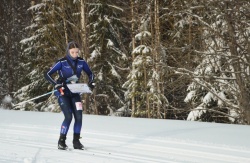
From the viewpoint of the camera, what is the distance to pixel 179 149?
6.49m

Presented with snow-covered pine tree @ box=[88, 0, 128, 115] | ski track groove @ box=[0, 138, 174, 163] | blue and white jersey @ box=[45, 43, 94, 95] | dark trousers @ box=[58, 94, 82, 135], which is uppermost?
snow-covered pine tree @ box=[88, 0, 128, 115]

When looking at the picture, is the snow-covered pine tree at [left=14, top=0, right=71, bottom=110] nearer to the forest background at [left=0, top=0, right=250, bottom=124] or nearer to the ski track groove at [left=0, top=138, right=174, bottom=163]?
the forest background at [left=0, top=0, right=250, bottom=124]

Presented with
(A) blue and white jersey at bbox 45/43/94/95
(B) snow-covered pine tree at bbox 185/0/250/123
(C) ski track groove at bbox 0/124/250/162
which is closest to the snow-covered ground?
(C) ski track groove at bbox 0/124/250/162

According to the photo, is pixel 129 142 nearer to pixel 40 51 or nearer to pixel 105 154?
pixel 105 154

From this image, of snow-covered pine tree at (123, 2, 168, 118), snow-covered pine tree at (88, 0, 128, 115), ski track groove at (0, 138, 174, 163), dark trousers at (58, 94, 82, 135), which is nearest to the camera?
ski track groove at (0, 138, 174, 163)

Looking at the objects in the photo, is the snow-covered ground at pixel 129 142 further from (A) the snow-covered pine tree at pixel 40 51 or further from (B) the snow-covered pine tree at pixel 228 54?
(A) the snow-covered pine tree at pixel 40 51

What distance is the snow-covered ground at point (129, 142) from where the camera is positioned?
585 centimetres

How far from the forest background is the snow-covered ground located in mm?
2707

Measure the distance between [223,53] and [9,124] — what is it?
618 centimetres

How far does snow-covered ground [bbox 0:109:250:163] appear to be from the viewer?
5.85 meters

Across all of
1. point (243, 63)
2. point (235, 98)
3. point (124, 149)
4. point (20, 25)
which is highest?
point (20, 25)

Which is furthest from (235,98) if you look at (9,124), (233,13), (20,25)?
(20,25)

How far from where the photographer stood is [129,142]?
7199 millimetres

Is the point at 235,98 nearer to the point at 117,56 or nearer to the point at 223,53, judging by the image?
the point at 223,53
